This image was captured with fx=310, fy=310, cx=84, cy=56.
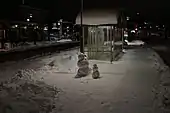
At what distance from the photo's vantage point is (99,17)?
20.7 m

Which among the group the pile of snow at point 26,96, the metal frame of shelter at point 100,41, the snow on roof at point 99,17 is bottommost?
the pile of snow at point 26,96

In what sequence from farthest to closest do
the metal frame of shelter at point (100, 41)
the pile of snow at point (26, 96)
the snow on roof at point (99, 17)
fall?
the metal frame of shelter at point (100, 41) < the snow on roof at point (99, 17) < the pile of snow at point (26, 96)

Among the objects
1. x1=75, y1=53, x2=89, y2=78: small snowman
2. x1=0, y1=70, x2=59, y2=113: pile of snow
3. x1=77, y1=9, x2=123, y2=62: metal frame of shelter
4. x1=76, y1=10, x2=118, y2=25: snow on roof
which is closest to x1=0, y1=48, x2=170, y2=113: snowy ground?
x1=0, y1=70, x2=59, y2=113: pile of snow

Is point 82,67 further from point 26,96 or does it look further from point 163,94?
point 163,94

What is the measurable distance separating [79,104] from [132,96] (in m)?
1.94

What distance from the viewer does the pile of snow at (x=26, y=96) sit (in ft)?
27.0

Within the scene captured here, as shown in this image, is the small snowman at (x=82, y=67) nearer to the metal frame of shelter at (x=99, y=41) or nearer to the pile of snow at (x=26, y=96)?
the pile of snow at (x=26, y=96)

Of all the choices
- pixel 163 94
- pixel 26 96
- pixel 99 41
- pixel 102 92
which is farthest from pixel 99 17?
pixel 26 96

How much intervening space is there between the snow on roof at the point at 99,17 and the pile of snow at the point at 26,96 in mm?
8309

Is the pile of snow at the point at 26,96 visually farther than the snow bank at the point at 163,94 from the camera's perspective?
No

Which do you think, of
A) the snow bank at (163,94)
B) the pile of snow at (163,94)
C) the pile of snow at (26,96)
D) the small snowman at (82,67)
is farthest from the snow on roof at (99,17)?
the pile of snow at (26,96)

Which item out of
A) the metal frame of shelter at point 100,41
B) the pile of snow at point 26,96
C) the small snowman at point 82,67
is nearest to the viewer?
the pile of snow at point 26,96

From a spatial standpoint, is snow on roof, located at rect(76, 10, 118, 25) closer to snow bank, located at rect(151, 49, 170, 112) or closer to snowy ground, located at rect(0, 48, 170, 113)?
snowy ground, located at rect(0, 48, 170, 113)

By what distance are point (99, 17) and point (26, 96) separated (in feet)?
39.1
